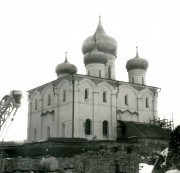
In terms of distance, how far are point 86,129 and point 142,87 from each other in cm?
825

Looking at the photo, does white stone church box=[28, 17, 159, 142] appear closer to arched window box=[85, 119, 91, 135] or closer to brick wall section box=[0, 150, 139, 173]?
arched window box=[85, 119, 91, 135]

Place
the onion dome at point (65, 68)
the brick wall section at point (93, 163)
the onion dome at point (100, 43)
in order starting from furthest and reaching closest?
the onion dome at point (100, 43)
the onion dome at point (65, 68)
the brick wall section at point (93, 163)

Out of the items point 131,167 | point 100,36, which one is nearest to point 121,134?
point 100,36

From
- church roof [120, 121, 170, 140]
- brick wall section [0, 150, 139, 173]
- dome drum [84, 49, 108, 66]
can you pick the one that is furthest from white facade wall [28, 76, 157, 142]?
brick wall section [0, 150, 139, 173]


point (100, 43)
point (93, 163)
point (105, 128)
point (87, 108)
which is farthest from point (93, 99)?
point (93, 163)

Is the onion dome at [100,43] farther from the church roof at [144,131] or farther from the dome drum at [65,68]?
the church roof at [144,131]

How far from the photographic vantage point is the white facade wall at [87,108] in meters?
31.8

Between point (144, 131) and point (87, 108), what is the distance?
217 inches

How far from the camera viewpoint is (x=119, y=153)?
62.8 ft

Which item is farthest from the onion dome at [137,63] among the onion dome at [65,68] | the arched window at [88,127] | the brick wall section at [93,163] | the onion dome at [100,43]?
the brick wall section at [93,163]

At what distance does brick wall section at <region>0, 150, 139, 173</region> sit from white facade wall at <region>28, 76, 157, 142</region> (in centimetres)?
1187

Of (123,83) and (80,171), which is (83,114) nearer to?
(123,83)

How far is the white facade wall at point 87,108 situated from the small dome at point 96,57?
2472mm

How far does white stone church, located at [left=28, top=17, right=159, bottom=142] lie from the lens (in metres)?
31.9
